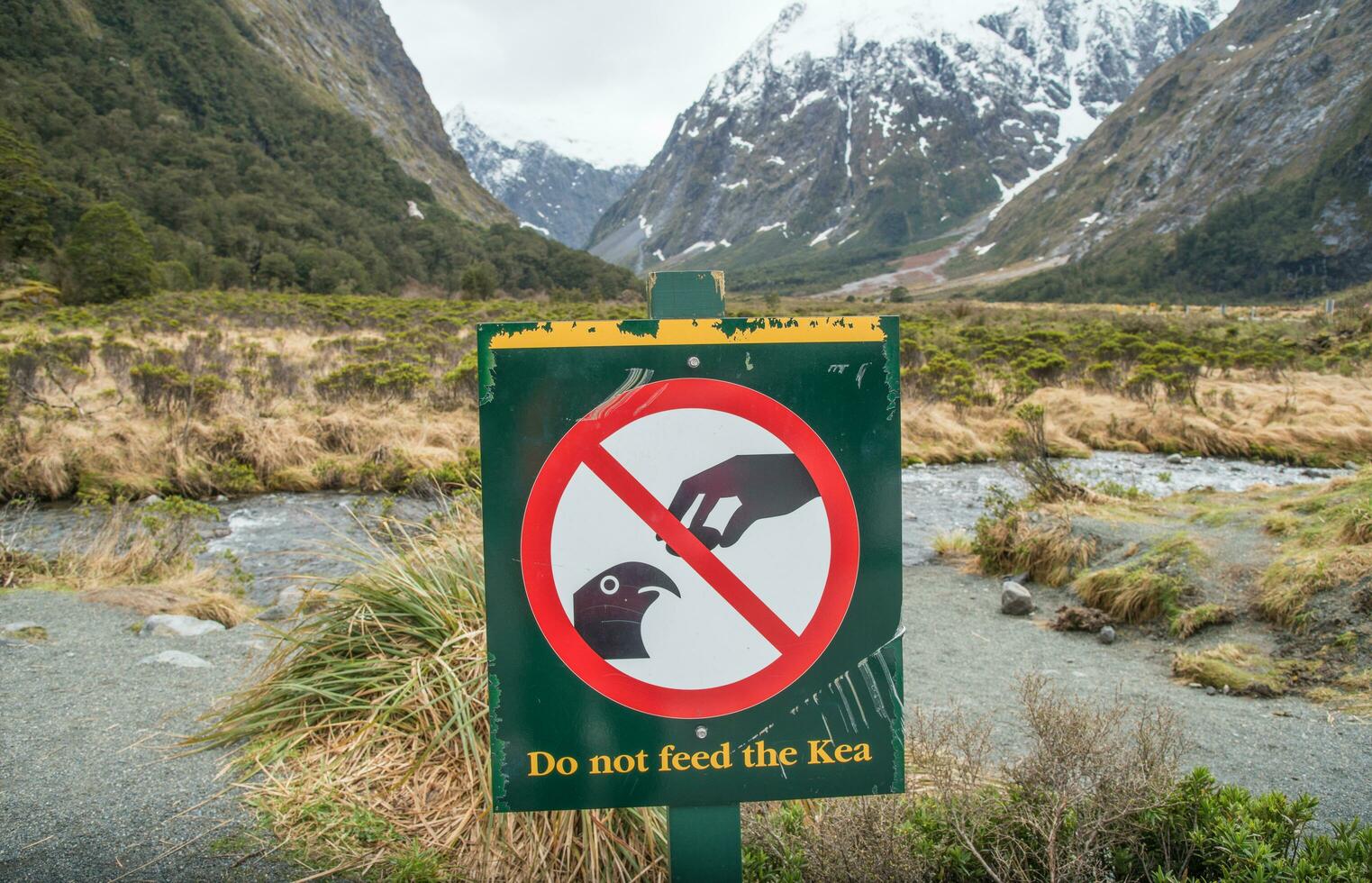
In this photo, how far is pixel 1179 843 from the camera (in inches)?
75.0

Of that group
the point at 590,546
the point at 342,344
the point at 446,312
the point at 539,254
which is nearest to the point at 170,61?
the point at 539,254

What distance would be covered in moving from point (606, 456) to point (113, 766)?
226 cm

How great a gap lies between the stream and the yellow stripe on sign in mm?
2735

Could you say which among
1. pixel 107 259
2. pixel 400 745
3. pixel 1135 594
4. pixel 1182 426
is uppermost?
pixel 107 259

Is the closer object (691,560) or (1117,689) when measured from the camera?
(691,560)

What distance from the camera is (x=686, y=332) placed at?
57.2 inches

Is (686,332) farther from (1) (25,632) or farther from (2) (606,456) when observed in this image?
(1) (25,632)

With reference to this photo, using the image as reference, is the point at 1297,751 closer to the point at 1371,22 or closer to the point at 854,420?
the point at 854,420

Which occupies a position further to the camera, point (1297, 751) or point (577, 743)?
point (1297, 751)

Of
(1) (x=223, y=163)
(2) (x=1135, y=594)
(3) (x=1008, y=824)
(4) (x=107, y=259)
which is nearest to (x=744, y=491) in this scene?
(3) (x=1008, y=824)

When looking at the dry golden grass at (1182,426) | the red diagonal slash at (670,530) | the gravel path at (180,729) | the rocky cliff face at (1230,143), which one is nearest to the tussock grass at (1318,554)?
the gravel path at (180,729)

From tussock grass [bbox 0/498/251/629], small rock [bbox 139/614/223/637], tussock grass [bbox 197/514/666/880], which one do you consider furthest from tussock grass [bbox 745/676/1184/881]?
tussock grass [bbox 0/498/251/629]

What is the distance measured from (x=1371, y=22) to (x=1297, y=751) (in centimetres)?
11549

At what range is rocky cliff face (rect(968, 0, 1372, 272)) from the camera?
74875 millimetres
